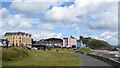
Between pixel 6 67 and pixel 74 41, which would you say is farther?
pixel 74 41

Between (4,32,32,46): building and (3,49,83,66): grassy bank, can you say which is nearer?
(3,49,83,66): grassy bank

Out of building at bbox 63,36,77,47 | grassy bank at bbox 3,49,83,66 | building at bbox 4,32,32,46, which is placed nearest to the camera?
grassy bank at bbox 3,49,83,66

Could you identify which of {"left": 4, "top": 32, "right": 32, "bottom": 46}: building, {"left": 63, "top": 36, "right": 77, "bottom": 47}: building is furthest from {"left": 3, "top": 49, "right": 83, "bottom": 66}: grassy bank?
{"left": 63, "top": 36, "right": 77, "bottom": 47}: building

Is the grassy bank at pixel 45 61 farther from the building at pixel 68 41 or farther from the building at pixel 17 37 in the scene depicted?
the building at pixel 68 41

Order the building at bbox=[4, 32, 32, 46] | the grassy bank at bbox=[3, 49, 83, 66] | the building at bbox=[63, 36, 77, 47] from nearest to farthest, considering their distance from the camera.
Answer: the grassy bank at bbox=[3, 49, 83, 66] < the building at bbox=[4, 32, 32, 46] < the building at bbox=[63, 36, 77, 47]

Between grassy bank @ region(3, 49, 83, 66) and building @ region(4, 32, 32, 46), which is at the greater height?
building @ region(4, 32, 32, 46)

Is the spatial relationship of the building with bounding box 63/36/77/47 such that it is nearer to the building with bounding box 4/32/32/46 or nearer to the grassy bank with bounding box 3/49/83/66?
the building with bounding box 4/32/32/46

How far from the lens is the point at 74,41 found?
139000 mm

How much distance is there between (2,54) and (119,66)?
1279cm

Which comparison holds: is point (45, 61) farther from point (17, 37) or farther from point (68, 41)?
point (68, 41)

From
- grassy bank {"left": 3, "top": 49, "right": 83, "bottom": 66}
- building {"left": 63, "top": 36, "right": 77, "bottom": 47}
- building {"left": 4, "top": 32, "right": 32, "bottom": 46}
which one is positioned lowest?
grassy bank {"left": 3, "top": 49, "right": 83, "bottom": 66}

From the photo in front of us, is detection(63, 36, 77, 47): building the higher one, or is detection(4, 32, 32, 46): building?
detection(4, 32, 32, 46): building

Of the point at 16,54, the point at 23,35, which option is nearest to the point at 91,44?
the point at 23,35

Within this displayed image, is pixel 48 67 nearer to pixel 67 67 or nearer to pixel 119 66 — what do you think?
pixel 67 67
